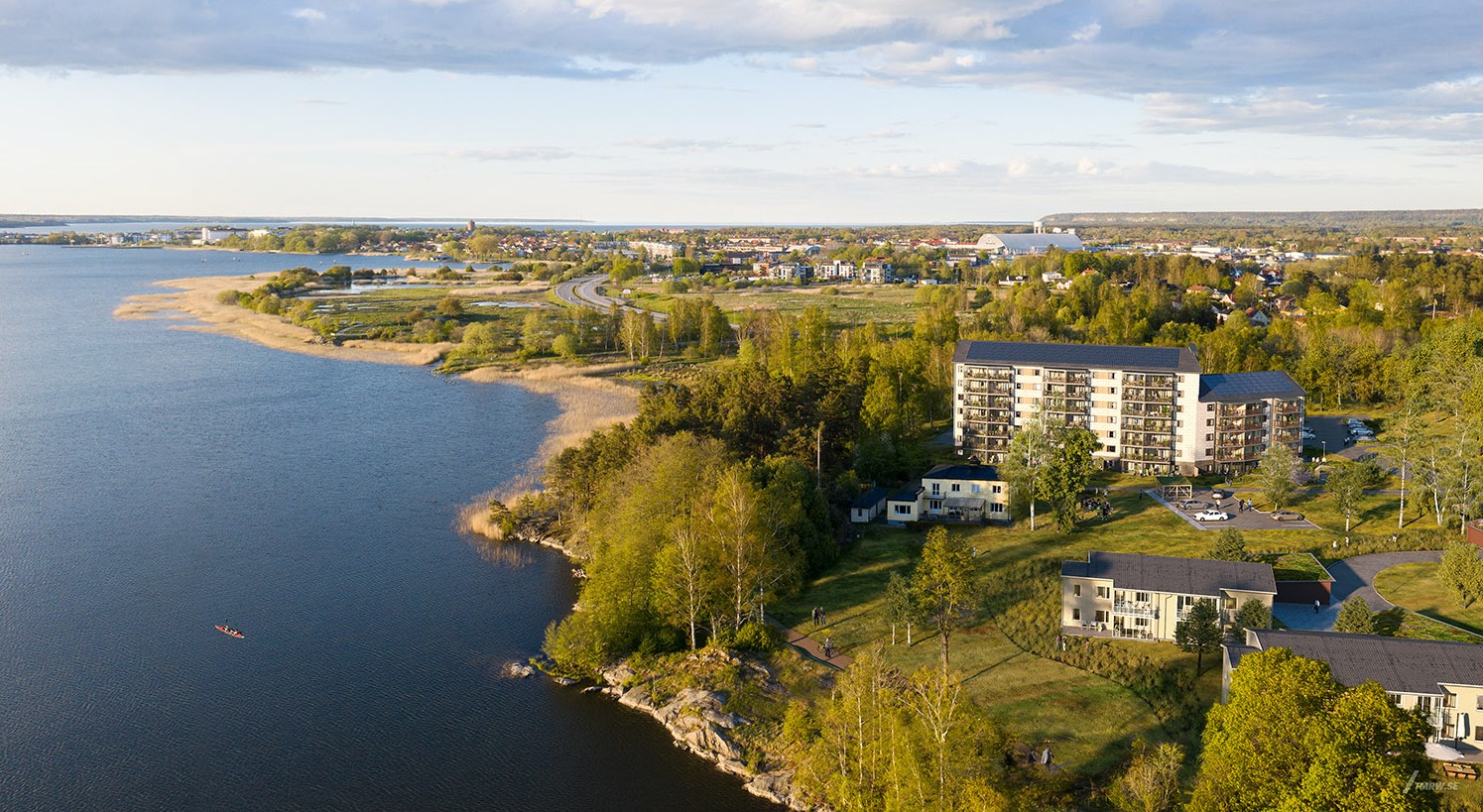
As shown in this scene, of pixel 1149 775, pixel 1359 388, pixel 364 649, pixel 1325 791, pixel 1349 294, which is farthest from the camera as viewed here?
pixel 1349 294

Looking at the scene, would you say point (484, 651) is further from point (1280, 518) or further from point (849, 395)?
point (1280, 518)

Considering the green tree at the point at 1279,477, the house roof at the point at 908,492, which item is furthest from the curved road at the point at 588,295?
the green tree at the point at 1279,477

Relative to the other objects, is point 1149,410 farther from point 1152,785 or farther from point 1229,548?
point 1152,785

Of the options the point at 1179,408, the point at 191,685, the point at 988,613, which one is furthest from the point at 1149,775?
the point at 1179,408

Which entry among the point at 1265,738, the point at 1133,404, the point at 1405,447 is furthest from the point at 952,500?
the point at 1265,738

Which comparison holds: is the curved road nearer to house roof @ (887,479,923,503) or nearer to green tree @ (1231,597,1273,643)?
house roof @ (887,479,923,503)

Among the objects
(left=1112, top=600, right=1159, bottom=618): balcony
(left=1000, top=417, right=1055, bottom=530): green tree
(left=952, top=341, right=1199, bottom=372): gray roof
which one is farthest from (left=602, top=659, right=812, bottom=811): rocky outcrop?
(left=952, top=341, right=1199, bottom=372): gray roof
